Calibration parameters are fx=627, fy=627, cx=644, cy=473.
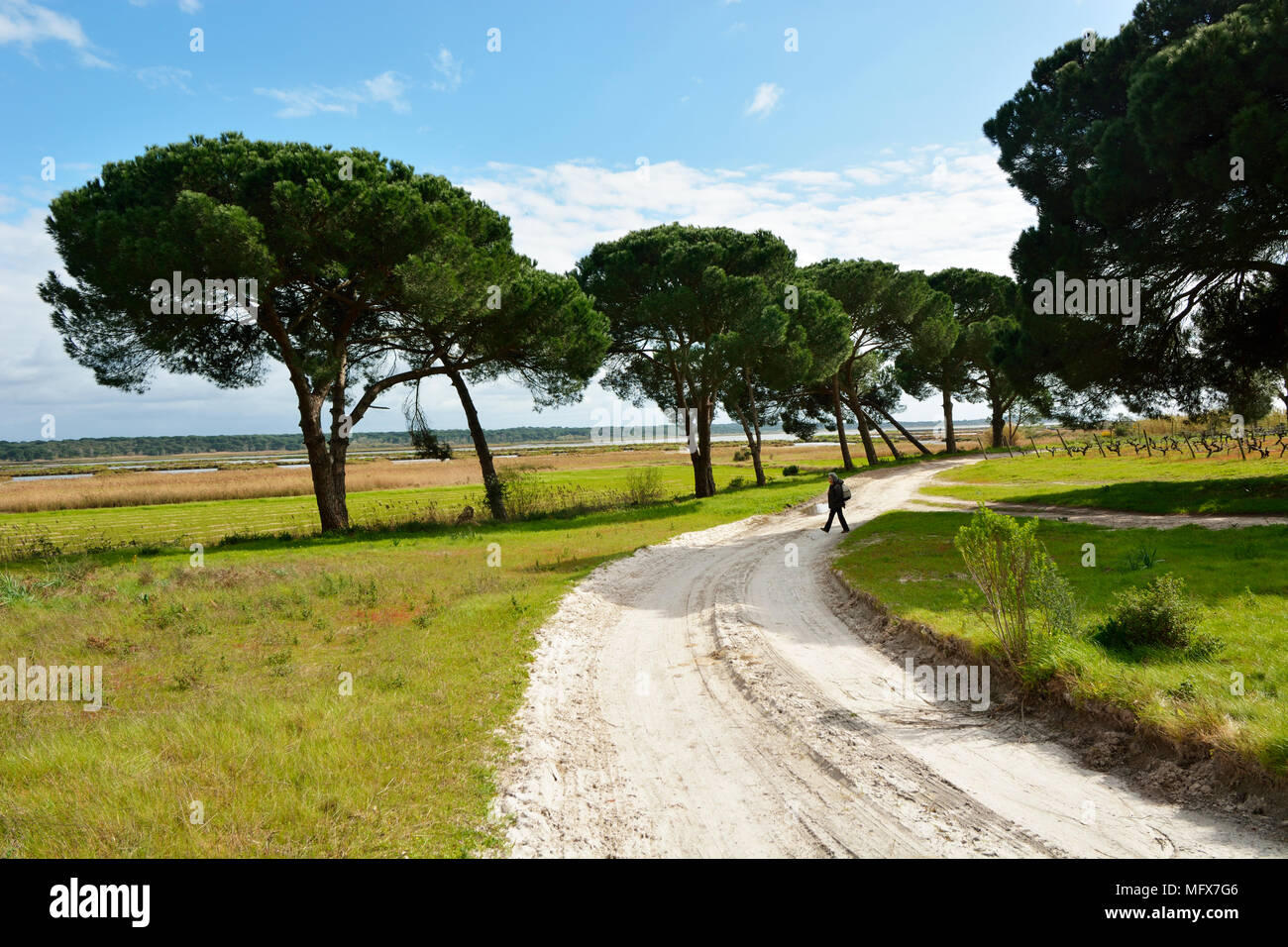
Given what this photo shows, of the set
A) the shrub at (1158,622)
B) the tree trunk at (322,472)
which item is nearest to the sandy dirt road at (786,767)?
the shrub at (1158,622)

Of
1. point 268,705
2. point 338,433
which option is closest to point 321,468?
point 338,433

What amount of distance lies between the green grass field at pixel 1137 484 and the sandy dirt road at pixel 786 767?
45.6ft

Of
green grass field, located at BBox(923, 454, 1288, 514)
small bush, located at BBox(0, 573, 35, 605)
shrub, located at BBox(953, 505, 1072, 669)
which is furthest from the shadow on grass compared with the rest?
small bush, located at BBox(0, 573, 35, 605)

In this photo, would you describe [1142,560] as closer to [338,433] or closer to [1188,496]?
[1188,496]

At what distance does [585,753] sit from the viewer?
6.30m

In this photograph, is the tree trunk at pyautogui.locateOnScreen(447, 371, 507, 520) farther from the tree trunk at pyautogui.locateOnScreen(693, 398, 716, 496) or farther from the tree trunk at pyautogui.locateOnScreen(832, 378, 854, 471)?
the tree trunk at pyautogui.locateOnScreen(832, 378, 854, 471)

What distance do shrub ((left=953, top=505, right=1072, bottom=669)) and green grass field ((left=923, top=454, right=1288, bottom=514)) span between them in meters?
13.2

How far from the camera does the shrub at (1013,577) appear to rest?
714cm

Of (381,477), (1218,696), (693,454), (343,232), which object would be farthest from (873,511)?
(381,477)

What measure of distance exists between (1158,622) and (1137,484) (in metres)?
19.6

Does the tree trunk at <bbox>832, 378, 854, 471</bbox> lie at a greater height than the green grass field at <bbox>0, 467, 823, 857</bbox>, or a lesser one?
greater

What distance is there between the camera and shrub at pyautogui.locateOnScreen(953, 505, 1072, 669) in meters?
7.14

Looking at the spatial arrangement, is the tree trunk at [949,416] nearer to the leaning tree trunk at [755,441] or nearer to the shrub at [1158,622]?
the leaning tree trunk at [755,441]

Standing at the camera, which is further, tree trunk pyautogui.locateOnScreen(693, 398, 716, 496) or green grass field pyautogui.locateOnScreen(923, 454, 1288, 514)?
tree trunk pyautogui.locateOnScreen(693, 398, 716, 496)
